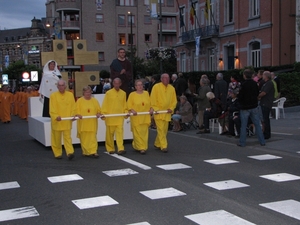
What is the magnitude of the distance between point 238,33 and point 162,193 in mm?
29210

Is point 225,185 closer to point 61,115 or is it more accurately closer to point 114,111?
point 114,111

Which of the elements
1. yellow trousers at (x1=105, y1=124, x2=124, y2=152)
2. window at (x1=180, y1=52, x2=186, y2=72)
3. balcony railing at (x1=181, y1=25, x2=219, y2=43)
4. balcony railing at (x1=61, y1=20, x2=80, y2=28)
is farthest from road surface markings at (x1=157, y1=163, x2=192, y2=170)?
balcony railing at (x1=61, y1=20, x2=80, y2=28)

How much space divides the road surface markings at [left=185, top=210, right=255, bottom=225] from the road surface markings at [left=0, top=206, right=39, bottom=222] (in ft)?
7.07

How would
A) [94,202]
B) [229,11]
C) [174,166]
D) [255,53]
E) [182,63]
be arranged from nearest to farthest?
[94,202]
[174,166]
[255,53]
[229,11]
[182,63]

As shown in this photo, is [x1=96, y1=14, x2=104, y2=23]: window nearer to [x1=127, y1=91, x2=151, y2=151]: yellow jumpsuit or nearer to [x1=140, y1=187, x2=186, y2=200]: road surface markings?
[x1=127, y1=91, x2=151, y2=151]: yellow jumpsuit

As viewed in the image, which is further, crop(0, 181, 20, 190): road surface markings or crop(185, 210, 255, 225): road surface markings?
crop(0, 181, 20, 190): road surface markings

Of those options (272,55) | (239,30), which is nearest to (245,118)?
(272,55)

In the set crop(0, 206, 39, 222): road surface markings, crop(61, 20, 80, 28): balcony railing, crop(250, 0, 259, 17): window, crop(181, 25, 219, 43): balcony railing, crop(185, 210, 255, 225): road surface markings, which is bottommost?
crop(0, 206, 39, 222): road surface markings

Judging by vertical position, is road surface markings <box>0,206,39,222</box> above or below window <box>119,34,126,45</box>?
below

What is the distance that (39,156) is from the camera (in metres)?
11.5

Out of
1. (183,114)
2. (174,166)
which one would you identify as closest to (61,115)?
(174,166)

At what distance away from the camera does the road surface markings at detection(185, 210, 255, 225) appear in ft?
19.5

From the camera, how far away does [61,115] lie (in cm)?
1084

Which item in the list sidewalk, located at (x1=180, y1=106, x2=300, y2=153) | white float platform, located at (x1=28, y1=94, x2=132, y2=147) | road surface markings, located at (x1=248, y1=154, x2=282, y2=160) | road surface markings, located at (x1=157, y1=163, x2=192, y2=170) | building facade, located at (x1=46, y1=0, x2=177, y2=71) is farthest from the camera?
building facade, located at (x1=46, y1=0, x2=177, y2=71)
